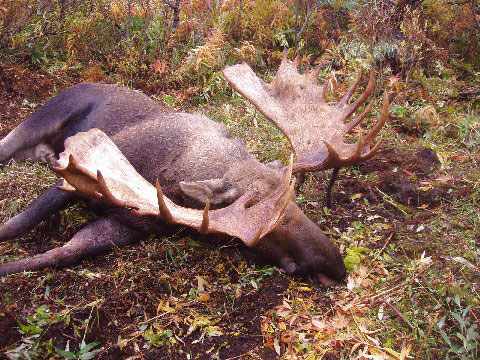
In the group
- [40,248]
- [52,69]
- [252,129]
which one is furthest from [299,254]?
[52,69]

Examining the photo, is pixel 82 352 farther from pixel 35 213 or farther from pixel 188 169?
pixel 188 169

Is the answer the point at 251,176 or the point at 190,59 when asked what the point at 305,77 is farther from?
the point at 190,59

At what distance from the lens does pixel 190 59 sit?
7.09 m

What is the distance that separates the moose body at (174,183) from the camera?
352cm

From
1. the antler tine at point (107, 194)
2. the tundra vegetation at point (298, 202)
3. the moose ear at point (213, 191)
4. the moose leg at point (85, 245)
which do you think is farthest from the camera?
the moose leg at point (85, 245)

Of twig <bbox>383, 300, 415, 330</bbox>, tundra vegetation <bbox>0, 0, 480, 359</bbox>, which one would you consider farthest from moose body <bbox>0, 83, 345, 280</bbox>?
twig <bbox>383, 300, 415, 330</bbox>

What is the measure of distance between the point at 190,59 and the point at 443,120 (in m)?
3.31

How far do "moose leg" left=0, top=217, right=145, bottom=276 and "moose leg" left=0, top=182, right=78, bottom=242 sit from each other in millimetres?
310

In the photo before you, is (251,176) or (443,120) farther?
(443,120)

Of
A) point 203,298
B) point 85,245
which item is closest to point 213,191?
point 203,298

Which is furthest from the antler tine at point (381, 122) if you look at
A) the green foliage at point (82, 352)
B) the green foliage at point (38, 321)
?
the green foliage at point (38, 321)

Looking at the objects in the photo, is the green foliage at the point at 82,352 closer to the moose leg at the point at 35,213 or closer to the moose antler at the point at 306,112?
the moose leg at the point at 35,213

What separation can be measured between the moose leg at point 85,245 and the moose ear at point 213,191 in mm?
715

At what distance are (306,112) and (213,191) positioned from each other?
1.50 meters
